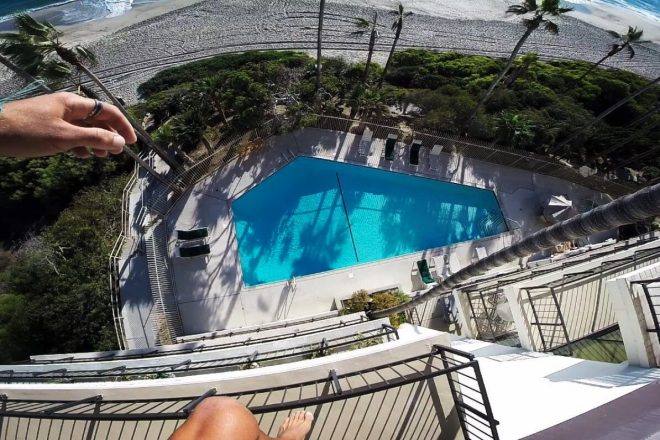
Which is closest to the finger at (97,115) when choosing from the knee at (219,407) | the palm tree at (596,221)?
the knee at (219,407)

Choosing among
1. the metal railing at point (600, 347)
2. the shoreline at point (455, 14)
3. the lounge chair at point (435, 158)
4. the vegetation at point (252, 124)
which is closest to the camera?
the metal railing at point (600, 347)

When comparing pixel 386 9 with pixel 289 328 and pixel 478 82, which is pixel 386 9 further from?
pixel 289 328

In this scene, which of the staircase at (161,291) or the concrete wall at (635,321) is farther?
the staircase at (161,291)

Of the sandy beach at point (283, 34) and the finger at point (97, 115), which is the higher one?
the sandy beach at point (283, 34)

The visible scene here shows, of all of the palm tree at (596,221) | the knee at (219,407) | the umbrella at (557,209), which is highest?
the umbrella at (557,209)

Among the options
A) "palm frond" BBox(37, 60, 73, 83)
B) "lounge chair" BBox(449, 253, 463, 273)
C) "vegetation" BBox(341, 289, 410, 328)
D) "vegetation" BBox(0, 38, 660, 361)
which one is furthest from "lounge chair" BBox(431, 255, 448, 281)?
"palm frond" BBox(37, 60, 73, 83)

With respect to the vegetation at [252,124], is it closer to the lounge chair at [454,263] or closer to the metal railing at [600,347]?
the lounge chair at [454,263]

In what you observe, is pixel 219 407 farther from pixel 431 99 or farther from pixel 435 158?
pixel 431 99
